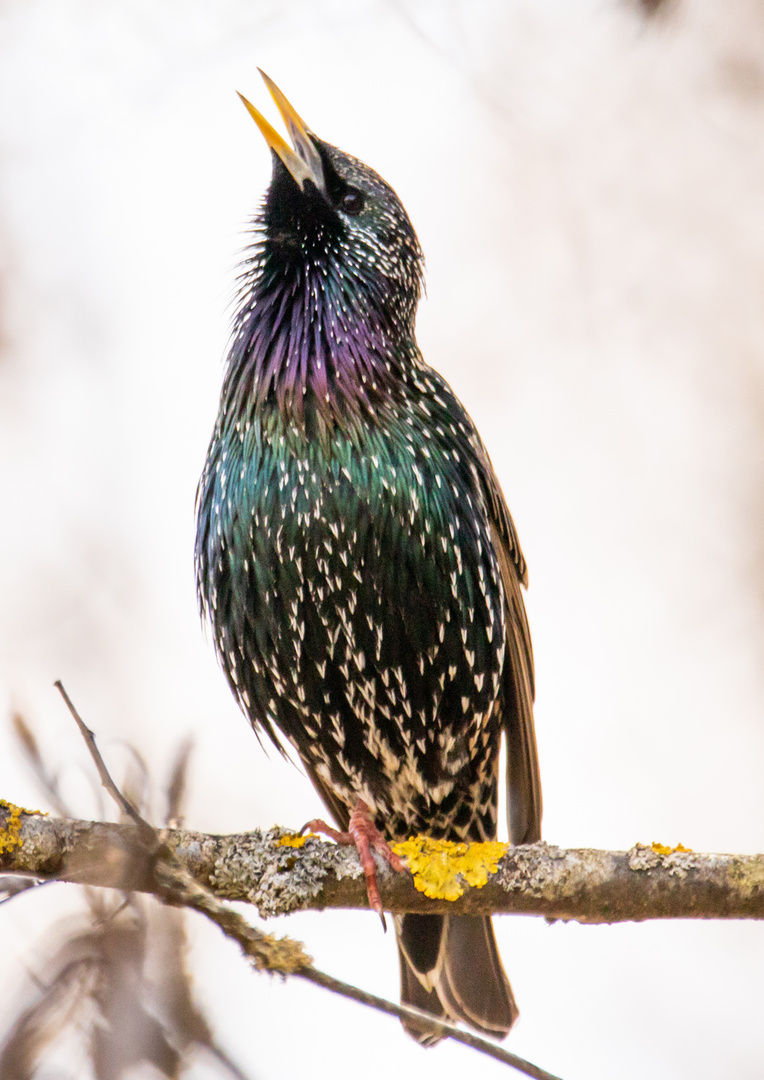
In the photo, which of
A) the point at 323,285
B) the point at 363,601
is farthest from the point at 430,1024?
the point at 323,285

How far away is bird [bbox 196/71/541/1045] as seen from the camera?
3.18 metres

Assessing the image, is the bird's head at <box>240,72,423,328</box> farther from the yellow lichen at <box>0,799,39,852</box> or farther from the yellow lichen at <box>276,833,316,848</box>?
the yellow lichen at <box>0,799,39,852</box>

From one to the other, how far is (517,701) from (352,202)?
1622 mm

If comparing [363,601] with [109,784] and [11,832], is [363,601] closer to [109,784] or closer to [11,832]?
[11,832]

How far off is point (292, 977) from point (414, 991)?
175cm

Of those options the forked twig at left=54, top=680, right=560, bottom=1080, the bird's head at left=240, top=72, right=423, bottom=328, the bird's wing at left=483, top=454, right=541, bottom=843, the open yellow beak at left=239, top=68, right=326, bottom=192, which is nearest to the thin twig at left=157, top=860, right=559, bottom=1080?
the forked twig at left=54, top=680, right=560, bottom=1080

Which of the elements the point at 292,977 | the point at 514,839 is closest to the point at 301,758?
the point at 514,839

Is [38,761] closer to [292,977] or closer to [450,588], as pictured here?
[292,977]

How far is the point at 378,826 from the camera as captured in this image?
3664mm

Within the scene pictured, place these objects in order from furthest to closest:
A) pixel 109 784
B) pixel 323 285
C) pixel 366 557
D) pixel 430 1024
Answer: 1. pixel 323 285
2. pixel 366 557
3. pixel 430 1024
4. pixel 109 784

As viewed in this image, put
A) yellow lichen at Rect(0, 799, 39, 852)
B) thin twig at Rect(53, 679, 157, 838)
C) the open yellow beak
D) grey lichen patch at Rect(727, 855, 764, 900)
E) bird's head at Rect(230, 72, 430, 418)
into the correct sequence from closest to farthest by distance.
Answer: thin twig at Rect(53, 679, 157, 838) < yellow lichen at Rect(0, 799, 39, 852) < grey lichen patch at Rect(727, 855, 764, 900) < bird's head at Rect(230, 72, 430, 418) < the open yellow beak

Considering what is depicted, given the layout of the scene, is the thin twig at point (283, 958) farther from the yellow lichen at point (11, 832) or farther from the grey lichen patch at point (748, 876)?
the grey lichen patch at point (748, 876)

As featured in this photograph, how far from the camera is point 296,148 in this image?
3496 millimetres

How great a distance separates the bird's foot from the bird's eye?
71.1 inches
